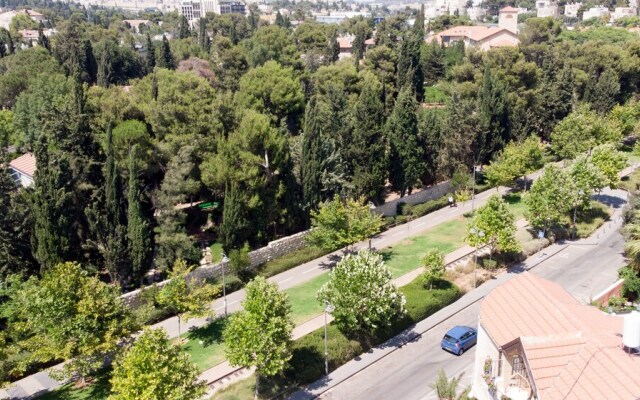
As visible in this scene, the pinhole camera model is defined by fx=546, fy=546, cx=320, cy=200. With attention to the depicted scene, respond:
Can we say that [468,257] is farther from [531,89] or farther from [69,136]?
[531,89]

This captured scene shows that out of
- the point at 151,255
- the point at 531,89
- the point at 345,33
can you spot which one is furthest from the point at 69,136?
the point at 345,33

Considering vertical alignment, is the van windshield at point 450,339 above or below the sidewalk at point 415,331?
above

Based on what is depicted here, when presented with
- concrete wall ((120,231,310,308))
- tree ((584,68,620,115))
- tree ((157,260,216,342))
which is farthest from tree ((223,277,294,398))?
tree ((584,68,620,115))

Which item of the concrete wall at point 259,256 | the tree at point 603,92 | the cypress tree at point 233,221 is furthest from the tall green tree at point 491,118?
the cypress tree at point 233,221

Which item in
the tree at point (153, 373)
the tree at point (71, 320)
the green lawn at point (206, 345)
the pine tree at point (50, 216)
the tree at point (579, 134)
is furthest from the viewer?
the tree at point (579, 134)

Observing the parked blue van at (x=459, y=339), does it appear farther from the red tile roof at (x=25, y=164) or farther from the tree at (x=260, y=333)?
the red tile roof at (x=25, y=164)
